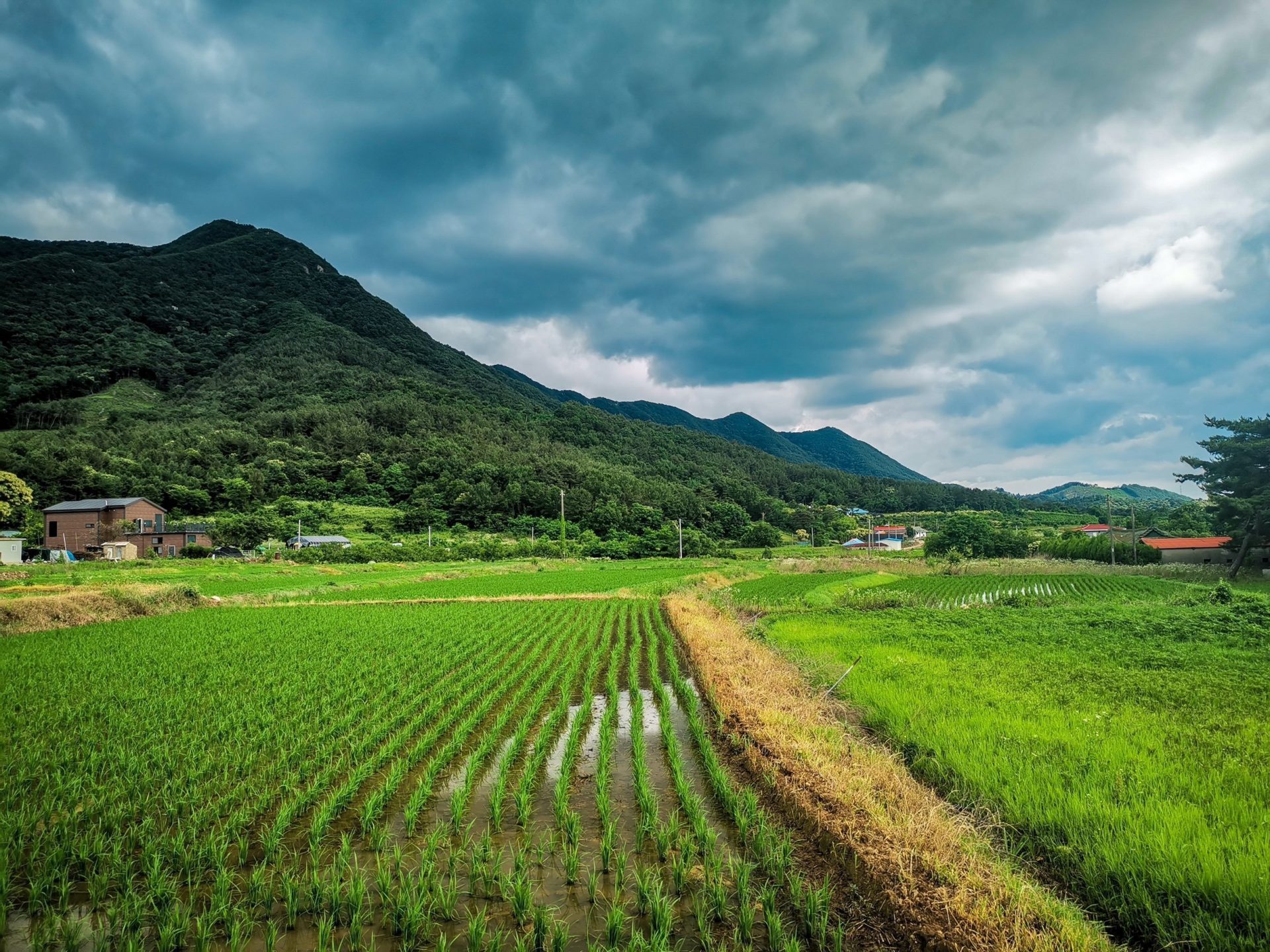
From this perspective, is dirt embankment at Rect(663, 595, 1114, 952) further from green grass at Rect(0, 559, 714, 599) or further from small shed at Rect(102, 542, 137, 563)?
small shed at Rect(102, 542, 137, 563)

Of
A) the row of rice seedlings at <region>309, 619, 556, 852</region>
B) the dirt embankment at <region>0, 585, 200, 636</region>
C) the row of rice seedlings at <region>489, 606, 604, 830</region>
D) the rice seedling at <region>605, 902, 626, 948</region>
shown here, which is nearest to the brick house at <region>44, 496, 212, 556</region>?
the dirt embankment at <region>0, 585, 200, 636</region>

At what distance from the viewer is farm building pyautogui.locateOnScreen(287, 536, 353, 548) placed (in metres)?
49.8

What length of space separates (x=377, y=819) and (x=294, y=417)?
99.5 m

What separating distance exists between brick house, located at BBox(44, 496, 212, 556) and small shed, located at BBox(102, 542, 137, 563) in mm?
1264

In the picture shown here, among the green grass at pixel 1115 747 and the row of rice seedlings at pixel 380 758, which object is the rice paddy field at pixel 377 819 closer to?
the row of rice seedlings at pixel 380 758

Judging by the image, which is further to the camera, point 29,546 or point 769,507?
point 769,507

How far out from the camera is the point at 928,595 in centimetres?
2662

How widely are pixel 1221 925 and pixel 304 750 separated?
848 centimetres

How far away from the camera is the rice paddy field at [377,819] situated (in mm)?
3705

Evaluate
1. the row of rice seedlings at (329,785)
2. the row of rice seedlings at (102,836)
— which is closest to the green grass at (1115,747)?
the row of rice seedlings at (329,785)

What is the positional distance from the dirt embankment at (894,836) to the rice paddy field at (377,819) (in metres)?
0.43

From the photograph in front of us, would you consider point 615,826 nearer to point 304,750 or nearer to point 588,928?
point 588,928

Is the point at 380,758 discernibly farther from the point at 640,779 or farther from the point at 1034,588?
the point at 1034,588

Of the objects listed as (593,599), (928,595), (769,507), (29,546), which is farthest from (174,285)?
(928,595)
